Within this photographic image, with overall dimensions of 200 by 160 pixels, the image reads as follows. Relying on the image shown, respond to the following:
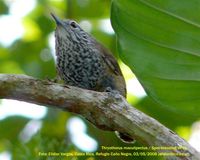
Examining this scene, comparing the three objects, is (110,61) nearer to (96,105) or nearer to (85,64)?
(85,64)

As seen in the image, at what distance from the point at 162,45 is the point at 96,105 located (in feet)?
1.38

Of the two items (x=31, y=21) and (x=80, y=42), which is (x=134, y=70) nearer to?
(x=80, y=42)

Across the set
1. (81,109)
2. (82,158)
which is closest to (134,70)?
(81,109)

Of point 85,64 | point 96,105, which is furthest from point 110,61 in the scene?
point 96,105

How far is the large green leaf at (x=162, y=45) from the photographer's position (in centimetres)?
263

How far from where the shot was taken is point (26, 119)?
15.6ft

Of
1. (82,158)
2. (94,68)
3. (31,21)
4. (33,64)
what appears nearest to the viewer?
(82,158)

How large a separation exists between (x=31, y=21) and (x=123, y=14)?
10.4 ft

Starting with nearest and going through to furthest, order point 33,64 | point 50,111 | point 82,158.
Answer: point 82,158 → point 50,111 → point 33,64

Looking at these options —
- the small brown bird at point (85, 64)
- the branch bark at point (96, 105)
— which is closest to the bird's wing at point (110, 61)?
the small brown bird at point (85, 64)

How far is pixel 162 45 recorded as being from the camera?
2.68m

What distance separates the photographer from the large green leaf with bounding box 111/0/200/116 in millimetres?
2629

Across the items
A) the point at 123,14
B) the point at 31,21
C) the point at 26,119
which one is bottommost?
the point at 26,119

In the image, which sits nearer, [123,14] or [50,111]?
[123,14]
